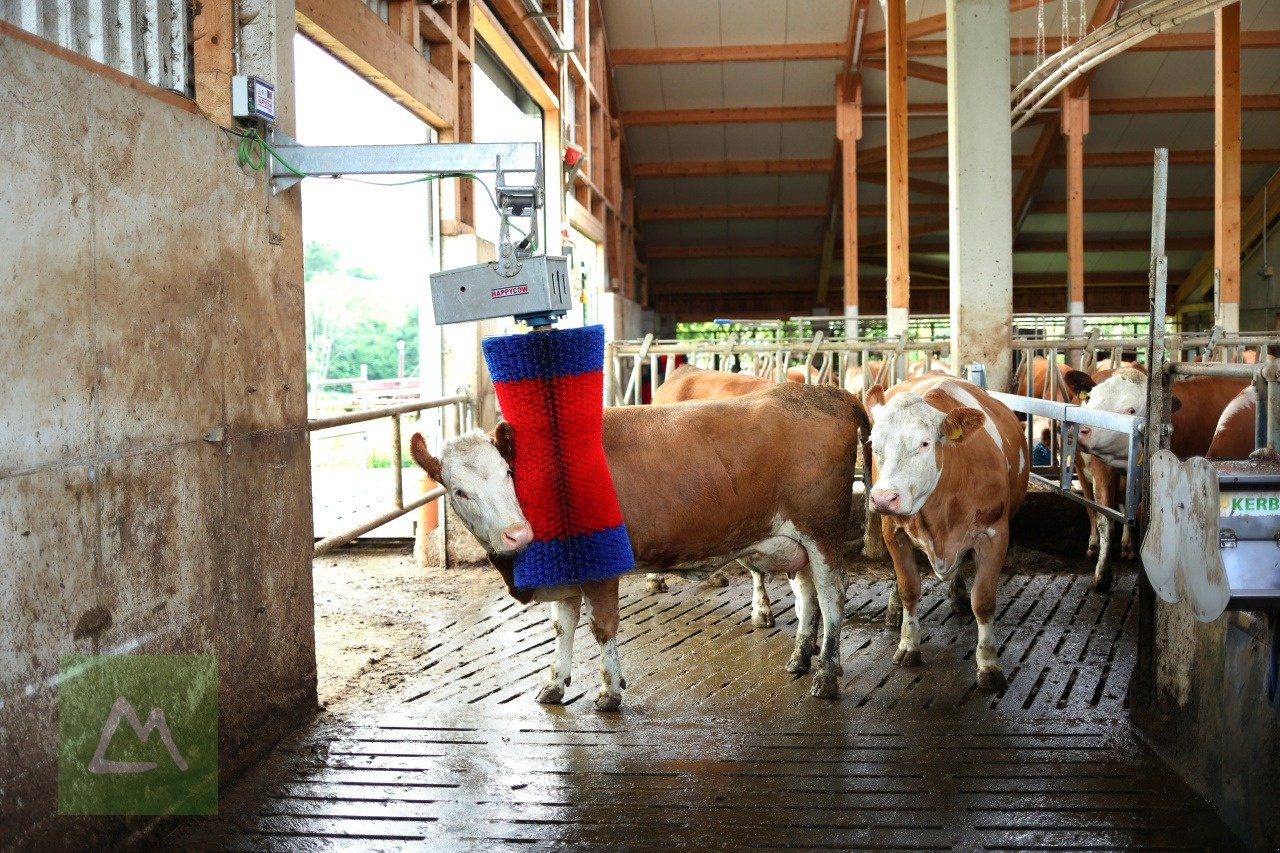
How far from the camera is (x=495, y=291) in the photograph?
11.9 ft

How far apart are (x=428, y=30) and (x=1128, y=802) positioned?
6.40m

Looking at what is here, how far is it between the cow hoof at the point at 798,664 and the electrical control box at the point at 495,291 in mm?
2356

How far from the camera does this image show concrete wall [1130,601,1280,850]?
10.6 ft

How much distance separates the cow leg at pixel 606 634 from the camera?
4660 millimetres

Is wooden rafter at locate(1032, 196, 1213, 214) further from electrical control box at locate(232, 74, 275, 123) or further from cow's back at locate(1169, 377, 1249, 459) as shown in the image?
electrical control box at locate(232, 74, 275, 123)

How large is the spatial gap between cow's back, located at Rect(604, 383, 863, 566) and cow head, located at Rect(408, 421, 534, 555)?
1.95 feet

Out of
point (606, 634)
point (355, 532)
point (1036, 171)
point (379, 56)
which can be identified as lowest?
point (606, 634)

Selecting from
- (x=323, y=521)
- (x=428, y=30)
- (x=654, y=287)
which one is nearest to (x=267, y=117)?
(x=428, y=30)

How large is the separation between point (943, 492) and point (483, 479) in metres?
2.20

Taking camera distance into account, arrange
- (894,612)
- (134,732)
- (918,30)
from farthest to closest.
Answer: (918,30)
(894,612)
(134,732)

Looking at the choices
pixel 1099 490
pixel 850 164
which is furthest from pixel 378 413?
pixel 850 164

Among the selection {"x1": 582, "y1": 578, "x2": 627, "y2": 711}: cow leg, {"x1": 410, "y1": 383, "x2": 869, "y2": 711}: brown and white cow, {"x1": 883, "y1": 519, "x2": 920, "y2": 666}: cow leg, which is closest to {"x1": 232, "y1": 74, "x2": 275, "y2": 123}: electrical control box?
{"x1": 410, "y1": 383, "x2": 869, "y2": 711}: brown and white cow

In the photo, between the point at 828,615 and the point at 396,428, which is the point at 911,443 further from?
the point at 396,428

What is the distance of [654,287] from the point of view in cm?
2595
